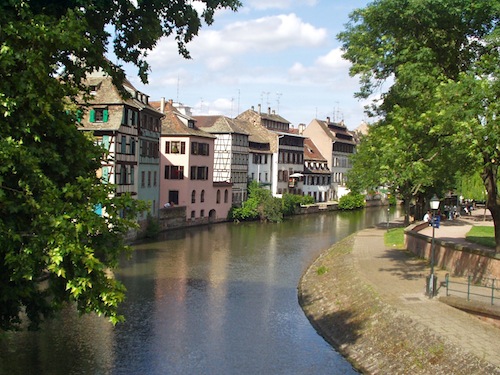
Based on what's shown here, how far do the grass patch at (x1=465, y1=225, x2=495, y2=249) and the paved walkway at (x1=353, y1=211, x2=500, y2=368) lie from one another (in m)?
0.82

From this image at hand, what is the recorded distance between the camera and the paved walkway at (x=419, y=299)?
688 inches

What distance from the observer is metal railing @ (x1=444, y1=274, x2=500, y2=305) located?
68.6ft

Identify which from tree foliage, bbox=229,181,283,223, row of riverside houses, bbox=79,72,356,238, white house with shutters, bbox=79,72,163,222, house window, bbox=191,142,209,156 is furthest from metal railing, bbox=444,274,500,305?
tree foliage, bbox=229,181,283,223

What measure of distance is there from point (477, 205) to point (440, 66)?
66.8m

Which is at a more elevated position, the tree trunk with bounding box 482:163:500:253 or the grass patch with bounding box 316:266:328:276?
the tree trunk with bounding box 482:163:500:253

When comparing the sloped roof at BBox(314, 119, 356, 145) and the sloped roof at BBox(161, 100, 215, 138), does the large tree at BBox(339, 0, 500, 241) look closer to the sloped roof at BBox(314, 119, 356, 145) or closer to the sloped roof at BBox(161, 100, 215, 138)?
the sloped roof at BBox(161, 100, 215, 138)

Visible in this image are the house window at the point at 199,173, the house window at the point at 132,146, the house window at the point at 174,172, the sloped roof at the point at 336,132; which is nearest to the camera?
the house window at the point at 132,146

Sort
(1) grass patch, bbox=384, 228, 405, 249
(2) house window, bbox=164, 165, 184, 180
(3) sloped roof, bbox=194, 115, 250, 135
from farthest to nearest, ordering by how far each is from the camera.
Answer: (3) sloped roof, bbox=194, 115, 250, 135, (2) house window, bbox=164, 165, 184, 180, (1) grass patch, bbox=384, 228, 405, 249

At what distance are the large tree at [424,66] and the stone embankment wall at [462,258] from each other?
4.09 m

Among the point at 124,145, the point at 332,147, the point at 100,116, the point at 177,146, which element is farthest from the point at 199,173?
the point at 332,147

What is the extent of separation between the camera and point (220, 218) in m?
65.1

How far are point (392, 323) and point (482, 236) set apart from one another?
64.5 ft

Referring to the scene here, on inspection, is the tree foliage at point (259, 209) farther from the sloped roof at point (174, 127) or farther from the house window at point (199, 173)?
the sloped roof at point (174, 127)

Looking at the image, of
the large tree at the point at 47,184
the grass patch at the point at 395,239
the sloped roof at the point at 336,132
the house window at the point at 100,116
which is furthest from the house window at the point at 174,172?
the sloped roof at the point at 336,132
